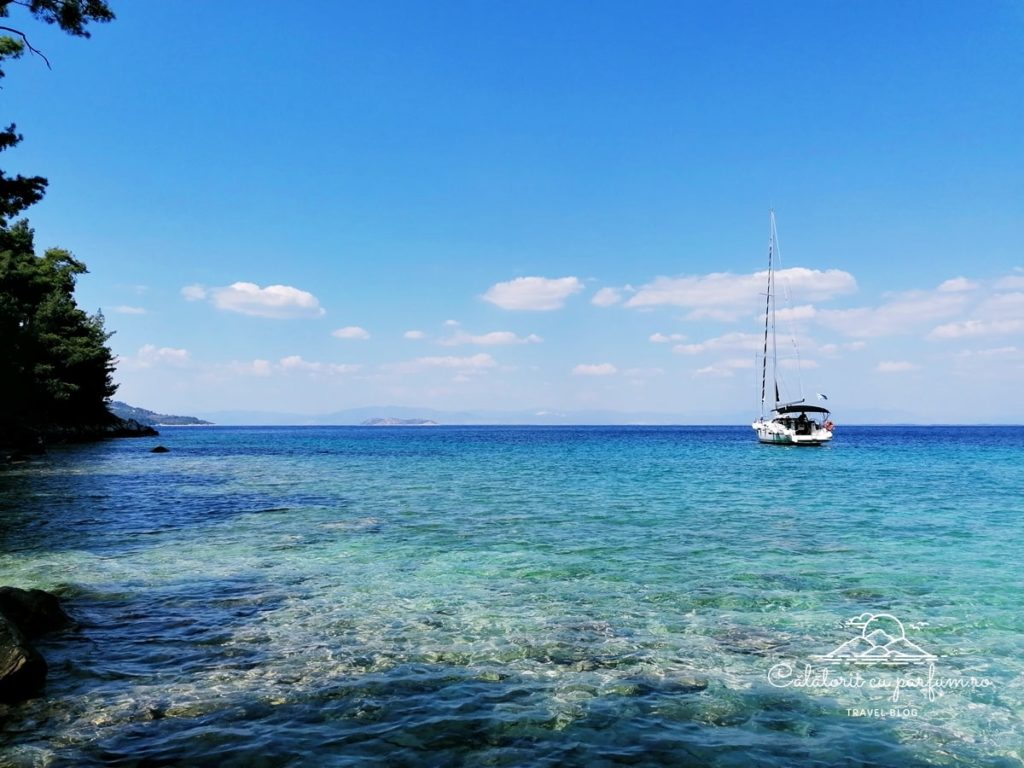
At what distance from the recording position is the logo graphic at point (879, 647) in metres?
10.6

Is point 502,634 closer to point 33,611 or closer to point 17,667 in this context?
point 17,667

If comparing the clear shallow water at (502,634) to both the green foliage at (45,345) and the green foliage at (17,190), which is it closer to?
the green foliage at (17,190)

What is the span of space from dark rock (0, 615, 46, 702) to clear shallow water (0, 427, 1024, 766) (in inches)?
11.8

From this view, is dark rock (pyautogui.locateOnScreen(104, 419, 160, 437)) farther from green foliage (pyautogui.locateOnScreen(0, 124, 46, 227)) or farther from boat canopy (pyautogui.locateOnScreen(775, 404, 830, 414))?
boat canopy (pyautogui.locateOnScreen(775, 404, 830, 414))

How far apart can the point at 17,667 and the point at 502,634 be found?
726cm

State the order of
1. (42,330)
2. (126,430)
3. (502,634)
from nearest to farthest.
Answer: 1. (502,634)
2. (42,330)
3. (126,430)

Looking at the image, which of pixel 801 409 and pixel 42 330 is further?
pixel 801 409

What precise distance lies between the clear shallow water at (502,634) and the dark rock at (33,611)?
2.03ft

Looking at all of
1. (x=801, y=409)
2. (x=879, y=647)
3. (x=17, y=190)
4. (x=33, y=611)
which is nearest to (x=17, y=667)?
(x=33, y=611)

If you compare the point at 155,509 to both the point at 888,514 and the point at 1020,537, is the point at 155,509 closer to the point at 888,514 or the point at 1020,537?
the point at 888,514

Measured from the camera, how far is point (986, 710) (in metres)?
8.66

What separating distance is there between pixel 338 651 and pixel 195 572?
8250 mm

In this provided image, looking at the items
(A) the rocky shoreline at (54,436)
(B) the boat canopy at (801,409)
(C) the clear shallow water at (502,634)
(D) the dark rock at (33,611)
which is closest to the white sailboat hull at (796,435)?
(B) the boat canopy at (801,409)

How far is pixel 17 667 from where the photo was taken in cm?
841
